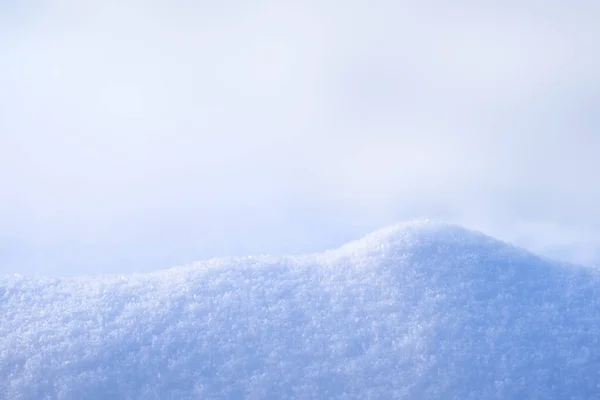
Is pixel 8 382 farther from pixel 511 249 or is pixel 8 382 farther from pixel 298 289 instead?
pixel 511 249

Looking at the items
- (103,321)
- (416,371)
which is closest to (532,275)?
(416,371)

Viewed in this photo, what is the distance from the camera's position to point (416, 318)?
377 cm

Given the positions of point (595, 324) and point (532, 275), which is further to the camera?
point (532, 275)

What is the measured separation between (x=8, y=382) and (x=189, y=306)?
1156mm

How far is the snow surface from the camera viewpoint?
3410 millimetres

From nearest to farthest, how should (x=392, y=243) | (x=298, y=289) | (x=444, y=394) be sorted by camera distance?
(x=444, y=394) < (x=298, y=289) < (x=392, y=243)

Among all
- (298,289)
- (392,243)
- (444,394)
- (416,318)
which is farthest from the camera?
(392,243)

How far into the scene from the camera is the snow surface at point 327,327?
3410 millimetres

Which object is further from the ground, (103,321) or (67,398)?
(103,321)

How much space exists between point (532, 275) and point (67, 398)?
10.4 feet

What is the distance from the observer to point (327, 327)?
3.76 metres

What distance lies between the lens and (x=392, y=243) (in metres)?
4.37

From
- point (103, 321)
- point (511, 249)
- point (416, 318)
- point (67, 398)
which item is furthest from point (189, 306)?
point (511, 249)

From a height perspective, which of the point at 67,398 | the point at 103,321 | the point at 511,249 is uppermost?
the point at 511,249
